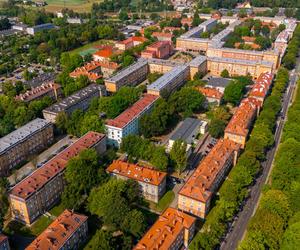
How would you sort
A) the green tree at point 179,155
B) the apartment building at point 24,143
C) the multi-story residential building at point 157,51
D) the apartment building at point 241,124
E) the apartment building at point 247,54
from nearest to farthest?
the green tree at point 179,155, the apartment building at point 24,143, the apartment building at point 241,124, the apartment building at point 247,54, the multi-story residential building at point 157,51

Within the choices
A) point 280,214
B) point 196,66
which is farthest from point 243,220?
point 196,66

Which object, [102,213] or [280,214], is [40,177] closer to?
[102,213]

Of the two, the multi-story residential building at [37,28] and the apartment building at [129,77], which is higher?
the multi-story residential building at [37,28]

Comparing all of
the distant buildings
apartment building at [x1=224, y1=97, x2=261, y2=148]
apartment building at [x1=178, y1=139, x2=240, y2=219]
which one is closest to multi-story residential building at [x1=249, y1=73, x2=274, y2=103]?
apartment building at [x1=224, y1=97, x2=261, y2=148]

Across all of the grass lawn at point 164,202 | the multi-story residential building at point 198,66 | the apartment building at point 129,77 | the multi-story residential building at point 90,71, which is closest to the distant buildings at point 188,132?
the grass lawn at point 164,202

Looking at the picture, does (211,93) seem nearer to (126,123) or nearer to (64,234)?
(126,123)

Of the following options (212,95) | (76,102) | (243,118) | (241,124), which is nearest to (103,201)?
(241,124)

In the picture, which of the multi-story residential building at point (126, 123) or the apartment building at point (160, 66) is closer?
the multi-story residential building at point (126, 123)

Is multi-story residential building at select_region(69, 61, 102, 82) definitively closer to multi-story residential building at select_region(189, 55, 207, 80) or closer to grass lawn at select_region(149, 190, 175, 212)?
multi-story residential building at select_region(189, 55, 207, 80)

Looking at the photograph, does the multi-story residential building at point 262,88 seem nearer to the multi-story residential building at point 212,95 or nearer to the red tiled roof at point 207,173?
the multi-story residential building at point 212,95
